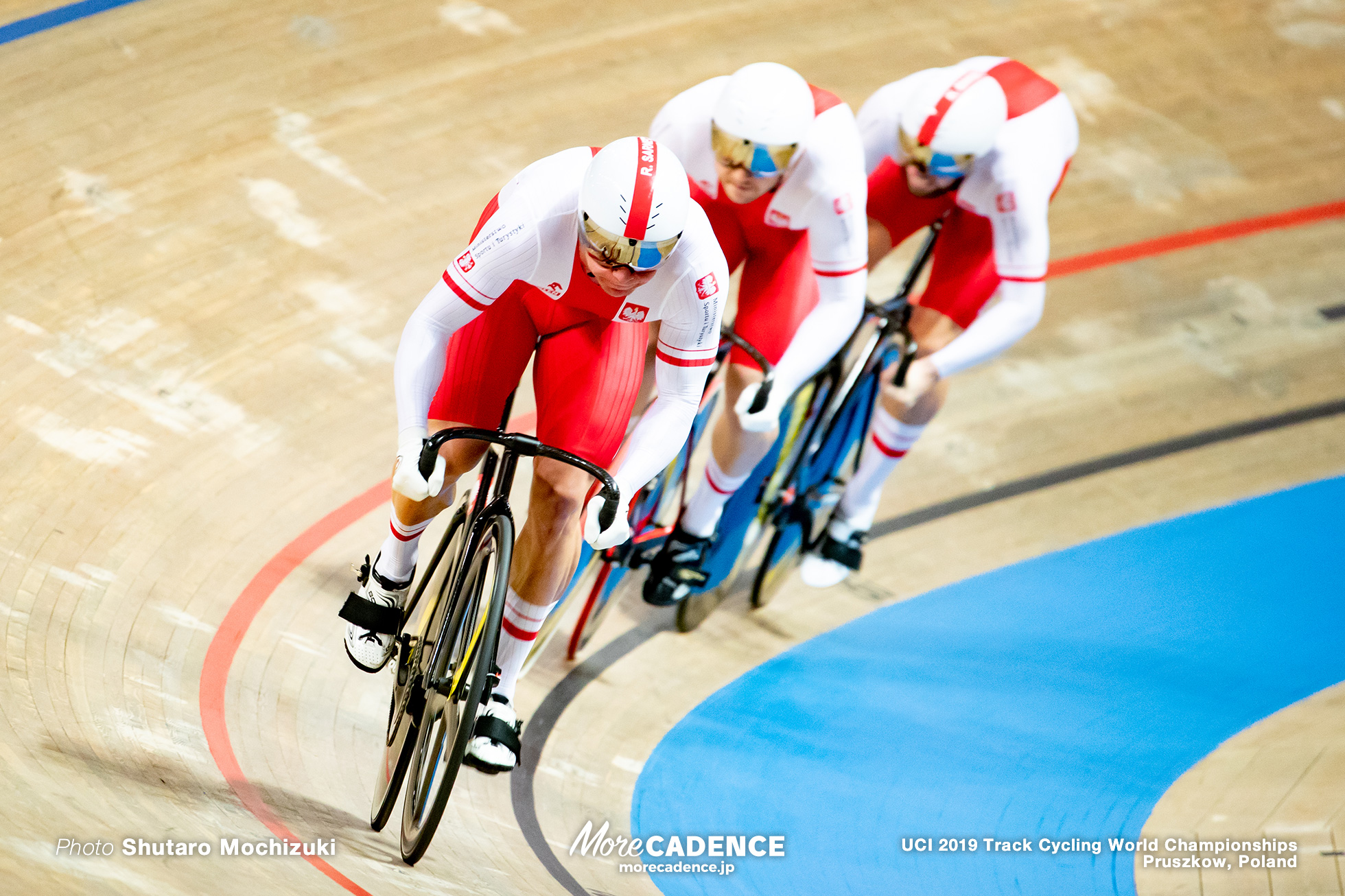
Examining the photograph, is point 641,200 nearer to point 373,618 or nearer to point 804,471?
point 373,618

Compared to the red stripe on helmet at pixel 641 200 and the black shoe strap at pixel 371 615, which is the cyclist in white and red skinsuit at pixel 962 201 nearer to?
the red stripe on helmet at pixel 641 200

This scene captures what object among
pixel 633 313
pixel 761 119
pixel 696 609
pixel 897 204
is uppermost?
pixel 761 119

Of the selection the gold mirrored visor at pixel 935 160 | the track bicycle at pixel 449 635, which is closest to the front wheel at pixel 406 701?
the track bicycle at pixel 449 635

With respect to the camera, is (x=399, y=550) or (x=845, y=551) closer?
(x=399, y=550)

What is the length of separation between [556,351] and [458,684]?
74 cm

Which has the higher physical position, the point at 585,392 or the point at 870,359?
the point at 585,392

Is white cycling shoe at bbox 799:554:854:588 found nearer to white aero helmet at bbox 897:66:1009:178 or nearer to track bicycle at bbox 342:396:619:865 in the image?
white aero helmet at bbox 897:66:1009:178

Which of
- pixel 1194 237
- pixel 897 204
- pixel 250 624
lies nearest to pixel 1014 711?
pixel 897 204

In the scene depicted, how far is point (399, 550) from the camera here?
10.0ft

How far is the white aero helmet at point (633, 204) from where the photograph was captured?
252cm

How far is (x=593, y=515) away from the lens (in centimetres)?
267

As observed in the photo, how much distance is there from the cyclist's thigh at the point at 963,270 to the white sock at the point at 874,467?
1.25 ft

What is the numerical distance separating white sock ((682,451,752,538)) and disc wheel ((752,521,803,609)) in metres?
0.30

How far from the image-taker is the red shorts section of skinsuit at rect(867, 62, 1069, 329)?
4012mm
